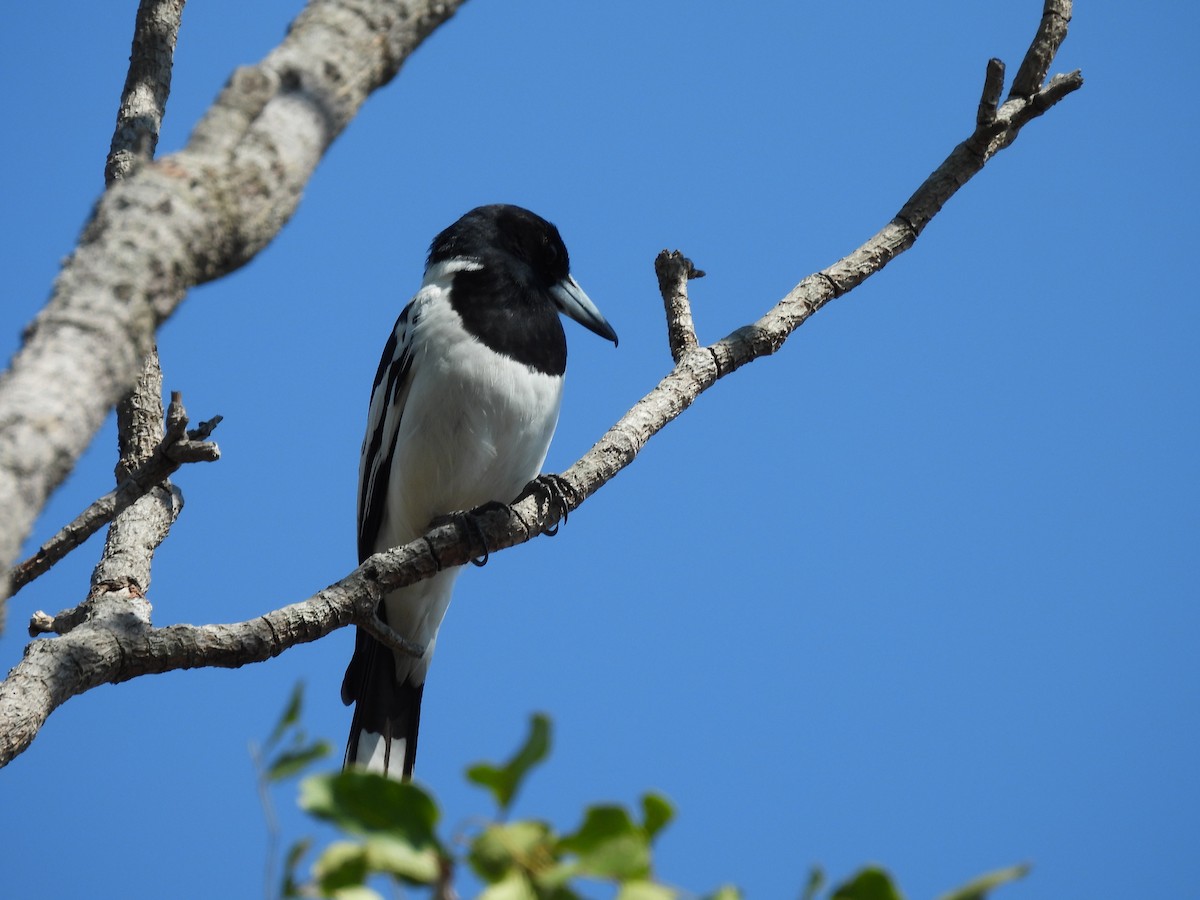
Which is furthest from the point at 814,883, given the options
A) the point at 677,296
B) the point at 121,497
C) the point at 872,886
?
the point at 677,296

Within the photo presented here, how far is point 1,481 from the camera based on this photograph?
1.40 meters

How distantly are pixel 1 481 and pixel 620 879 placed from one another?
0.85 metres

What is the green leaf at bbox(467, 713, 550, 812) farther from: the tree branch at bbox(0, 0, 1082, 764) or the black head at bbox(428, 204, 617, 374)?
the black head at bbox(428, 204, 617, 374)

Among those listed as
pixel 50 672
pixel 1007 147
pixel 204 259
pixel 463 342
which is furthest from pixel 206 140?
pixel 1007 147

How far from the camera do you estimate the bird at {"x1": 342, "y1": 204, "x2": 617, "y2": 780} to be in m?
4.85

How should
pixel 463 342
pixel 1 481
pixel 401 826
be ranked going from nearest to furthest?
pixel 401 826
pixel 1 481
pixel 463 342

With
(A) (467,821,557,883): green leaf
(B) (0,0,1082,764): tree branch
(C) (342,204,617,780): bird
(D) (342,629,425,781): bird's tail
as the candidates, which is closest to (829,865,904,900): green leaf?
(A) (467,821,557,883): green leaf

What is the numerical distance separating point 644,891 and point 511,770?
0.58 feet

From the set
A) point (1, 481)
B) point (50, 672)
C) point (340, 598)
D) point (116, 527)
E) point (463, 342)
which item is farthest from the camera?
point (463, 342)

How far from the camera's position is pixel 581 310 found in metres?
5.64

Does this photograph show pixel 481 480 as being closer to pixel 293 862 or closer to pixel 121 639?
pixel 121 639

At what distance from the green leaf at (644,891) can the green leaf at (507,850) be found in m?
0.08

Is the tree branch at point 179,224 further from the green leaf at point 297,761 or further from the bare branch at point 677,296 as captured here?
the bare branch at point 677,296

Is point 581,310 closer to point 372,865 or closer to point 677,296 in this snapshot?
point 677,296
